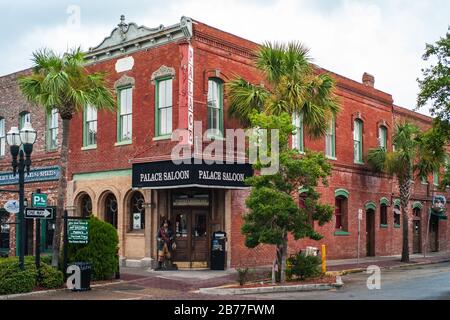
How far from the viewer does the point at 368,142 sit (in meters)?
32.8

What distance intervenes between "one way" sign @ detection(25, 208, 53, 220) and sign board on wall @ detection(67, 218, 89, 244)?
2.35 feet

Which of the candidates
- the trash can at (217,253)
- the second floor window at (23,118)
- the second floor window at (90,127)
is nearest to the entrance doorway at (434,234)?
the trash can at (217,253)

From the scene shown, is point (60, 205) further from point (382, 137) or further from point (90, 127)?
point (382, 137)

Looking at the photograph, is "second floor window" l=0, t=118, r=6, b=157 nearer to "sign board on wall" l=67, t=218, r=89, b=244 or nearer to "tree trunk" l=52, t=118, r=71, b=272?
"tree trunk" l=52, t=118, r=71, b=272

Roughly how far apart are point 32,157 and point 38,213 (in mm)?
12311

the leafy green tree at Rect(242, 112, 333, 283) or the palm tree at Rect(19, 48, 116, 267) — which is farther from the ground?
the palm tree at Rect(19, 48, 116, 267)

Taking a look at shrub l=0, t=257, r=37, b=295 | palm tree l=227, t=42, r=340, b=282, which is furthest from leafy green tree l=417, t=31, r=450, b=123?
shrub l=0, t=257, r=37, b=295

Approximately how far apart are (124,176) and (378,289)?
1128 centimetres

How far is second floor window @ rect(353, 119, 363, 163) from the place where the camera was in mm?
31969

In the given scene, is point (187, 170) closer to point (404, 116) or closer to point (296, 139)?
point (296, 139)

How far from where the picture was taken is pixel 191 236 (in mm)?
23234

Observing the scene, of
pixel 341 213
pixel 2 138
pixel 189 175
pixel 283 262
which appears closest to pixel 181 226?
pixel 189 175

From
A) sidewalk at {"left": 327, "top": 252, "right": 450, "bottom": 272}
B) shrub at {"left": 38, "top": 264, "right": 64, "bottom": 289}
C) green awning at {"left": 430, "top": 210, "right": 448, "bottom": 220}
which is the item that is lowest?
sidewalk at {"left": 327, "top": 252, "right": 450, "bottom": 272}

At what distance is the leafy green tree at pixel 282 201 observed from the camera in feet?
60.6
